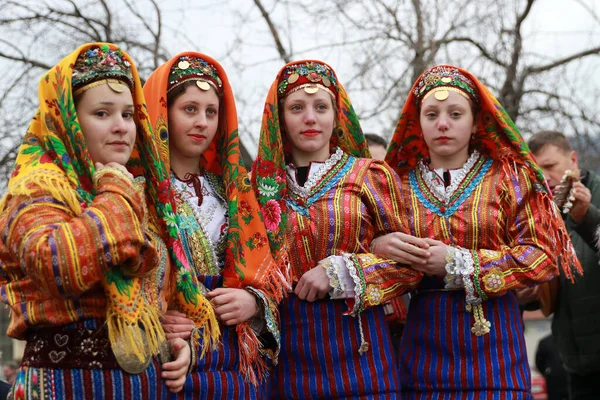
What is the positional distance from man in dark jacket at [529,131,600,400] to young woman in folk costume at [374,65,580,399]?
36.4 inches

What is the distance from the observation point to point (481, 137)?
12.6ft

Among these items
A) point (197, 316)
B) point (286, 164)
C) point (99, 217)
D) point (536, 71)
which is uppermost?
point (536, 71)

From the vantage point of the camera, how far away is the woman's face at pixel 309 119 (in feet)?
11.7

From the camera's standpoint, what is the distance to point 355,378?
10.9 ft

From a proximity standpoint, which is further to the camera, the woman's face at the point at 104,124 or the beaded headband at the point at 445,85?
the beaded headband at the point at 445,85

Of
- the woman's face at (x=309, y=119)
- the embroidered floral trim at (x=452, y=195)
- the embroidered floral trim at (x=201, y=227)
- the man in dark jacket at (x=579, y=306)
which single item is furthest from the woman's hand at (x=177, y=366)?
the man in dark jacket at (x=579, y=306)

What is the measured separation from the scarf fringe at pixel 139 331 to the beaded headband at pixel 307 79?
1.30 metres

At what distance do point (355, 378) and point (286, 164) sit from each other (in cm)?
Result: 101

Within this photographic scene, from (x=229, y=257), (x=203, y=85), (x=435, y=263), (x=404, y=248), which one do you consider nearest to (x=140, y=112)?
(x=203, y=85)

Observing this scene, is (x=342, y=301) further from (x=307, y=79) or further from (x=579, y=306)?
(x=579, y=306)

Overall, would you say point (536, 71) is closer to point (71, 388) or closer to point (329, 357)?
point (329, 357)

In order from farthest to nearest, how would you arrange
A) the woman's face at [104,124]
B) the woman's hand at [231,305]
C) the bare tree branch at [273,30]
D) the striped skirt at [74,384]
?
the bare tree branch at [273,30], the woman's hand at [231,305], the woman's face at [104,124], the striped skirt at [74,384]

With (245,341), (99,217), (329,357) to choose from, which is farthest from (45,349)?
(329,357)

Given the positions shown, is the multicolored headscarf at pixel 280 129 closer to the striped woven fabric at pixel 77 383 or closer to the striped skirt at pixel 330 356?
the striped skirt at pixel 330 356
